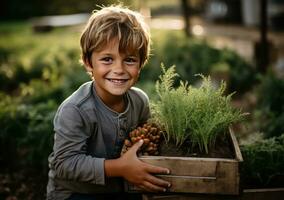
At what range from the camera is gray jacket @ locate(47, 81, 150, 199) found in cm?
260

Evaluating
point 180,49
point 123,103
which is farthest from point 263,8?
point 123,103

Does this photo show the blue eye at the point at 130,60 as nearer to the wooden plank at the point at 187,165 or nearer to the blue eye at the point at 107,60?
the blue eye at the point at 107,60

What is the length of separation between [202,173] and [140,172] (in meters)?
0.32

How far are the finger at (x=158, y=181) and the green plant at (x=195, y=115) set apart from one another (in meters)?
0.28

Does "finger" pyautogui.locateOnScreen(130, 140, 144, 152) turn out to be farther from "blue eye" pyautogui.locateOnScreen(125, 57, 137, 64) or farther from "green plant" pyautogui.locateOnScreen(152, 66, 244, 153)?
"blue eye" pyautogui.locateOnScreen(125, 57, 137, 64)

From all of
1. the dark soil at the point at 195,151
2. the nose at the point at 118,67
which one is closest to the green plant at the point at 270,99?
the dark soil at the point at 195,151

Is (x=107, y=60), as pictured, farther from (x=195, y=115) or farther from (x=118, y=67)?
(x=195, y=115)

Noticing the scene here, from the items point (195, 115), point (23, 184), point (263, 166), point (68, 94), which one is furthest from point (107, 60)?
point (68, 94)

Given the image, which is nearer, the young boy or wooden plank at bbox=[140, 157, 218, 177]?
wooden plank at bbox=[140, 157, 218, 177]

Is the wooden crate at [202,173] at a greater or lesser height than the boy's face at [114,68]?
lesser

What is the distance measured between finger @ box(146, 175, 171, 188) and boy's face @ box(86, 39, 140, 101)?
60 centimetres

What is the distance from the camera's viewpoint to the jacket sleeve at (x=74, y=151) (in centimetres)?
257

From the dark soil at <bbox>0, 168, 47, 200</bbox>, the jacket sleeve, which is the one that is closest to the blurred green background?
the dark soil at <bbox>0, 168, 47, 200</bbox>

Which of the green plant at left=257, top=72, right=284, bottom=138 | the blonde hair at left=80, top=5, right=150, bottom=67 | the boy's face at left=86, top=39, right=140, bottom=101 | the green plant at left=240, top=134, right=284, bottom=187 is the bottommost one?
the green plant at left=257, top=72, right=284, bottom=138
